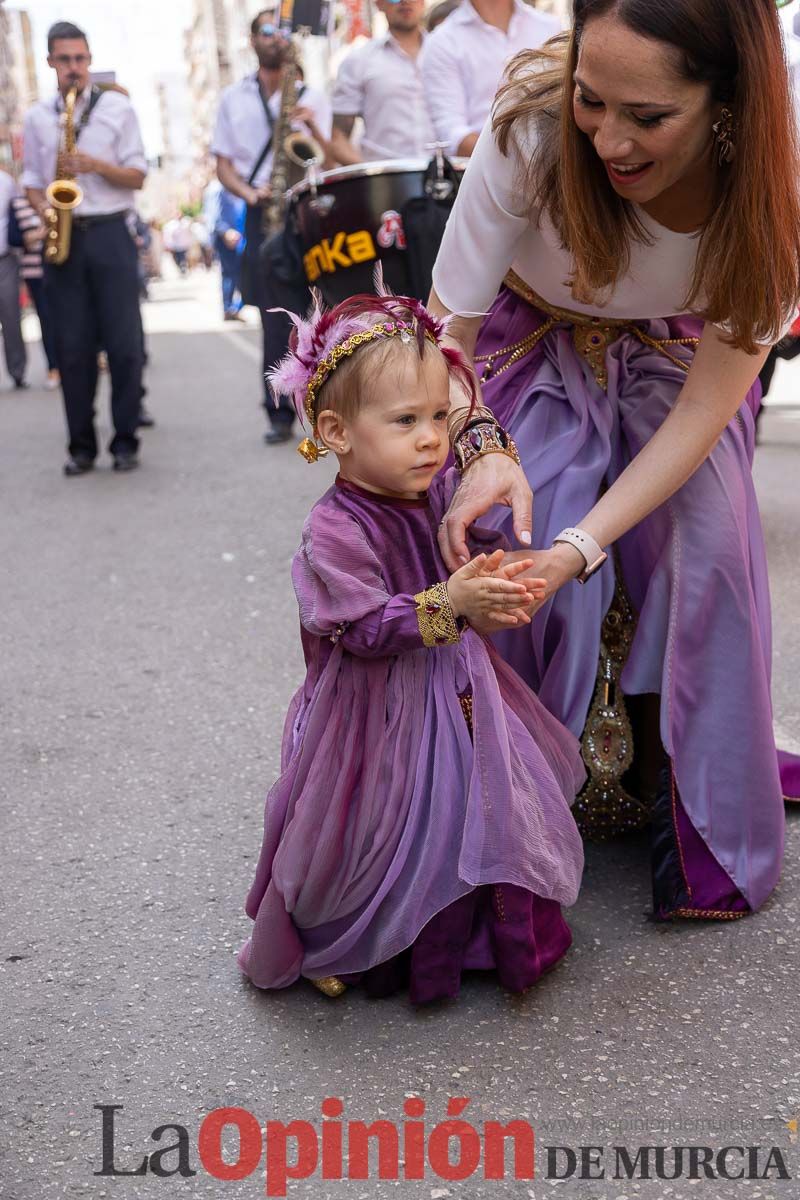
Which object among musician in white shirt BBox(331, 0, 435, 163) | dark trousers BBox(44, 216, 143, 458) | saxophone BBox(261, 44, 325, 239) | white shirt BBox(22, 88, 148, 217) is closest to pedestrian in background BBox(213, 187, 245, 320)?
saxophone BBox(261, 44, 325, 239)

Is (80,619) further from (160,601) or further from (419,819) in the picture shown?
(419,819)

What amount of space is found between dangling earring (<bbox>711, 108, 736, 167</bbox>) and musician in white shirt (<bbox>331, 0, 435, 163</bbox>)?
502cm

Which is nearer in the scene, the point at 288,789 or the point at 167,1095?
the point at 167,1095

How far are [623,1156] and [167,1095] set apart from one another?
0.64 m

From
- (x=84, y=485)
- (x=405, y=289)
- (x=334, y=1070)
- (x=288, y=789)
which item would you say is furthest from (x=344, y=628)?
(x=84, y=485)

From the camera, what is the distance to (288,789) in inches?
92.2

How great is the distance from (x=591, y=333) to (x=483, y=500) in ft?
1.80

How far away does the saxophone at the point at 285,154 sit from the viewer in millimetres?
7625

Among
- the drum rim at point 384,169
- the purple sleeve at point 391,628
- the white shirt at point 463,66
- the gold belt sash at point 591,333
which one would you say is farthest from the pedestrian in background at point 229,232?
the purple sleeve at point 391,628

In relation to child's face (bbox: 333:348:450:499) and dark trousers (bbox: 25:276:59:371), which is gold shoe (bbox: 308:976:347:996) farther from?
dark trousers (bbox: 25:276:59:371)

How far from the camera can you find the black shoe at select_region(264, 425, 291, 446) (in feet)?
25.8

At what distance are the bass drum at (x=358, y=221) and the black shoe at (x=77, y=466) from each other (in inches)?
73.4

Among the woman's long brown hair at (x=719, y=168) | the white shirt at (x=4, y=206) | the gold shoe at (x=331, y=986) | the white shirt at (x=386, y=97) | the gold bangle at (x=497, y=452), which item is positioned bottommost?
the white shirt at (x=4, y=206)

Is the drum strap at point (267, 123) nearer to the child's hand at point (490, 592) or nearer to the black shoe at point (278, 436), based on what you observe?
the black shoe at point (278, 436)
